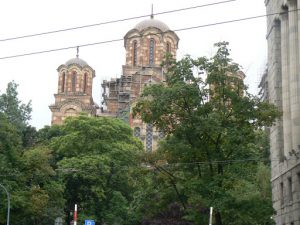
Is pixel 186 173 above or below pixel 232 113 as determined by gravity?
below

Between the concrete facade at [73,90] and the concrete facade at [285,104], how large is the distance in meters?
35.6

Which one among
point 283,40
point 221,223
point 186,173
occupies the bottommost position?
point 221,223

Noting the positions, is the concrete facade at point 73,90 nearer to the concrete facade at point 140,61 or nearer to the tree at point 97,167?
the concrete facade at point 140,61

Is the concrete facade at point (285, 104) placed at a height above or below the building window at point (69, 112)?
below

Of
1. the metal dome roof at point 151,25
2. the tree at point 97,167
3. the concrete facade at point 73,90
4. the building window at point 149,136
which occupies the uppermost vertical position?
the metal dome roof at point 151,25

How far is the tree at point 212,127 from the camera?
65.6 feet

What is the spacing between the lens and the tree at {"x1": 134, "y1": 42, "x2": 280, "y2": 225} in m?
20.0

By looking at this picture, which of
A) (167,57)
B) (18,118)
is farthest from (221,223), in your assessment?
(18,118)

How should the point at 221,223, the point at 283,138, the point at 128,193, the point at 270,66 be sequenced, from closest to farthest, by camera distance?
the point at 221,223 < the point at 283,138 < the point at 270,66 < the point at 128,193

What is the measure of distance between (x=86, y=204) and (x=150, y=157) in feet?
57.9

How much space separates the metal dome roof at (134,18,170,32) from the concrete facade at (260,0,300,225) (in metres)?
34.2

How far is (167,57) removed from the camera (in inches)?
853

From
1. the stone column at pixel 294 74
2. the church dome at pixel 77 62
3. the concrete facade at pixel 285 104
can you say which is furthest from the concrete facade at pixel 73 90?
the stone column at pixel 294 74

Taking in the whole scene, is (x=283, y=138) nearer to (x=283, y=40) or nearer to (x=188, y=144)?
(x=283, y=40)
